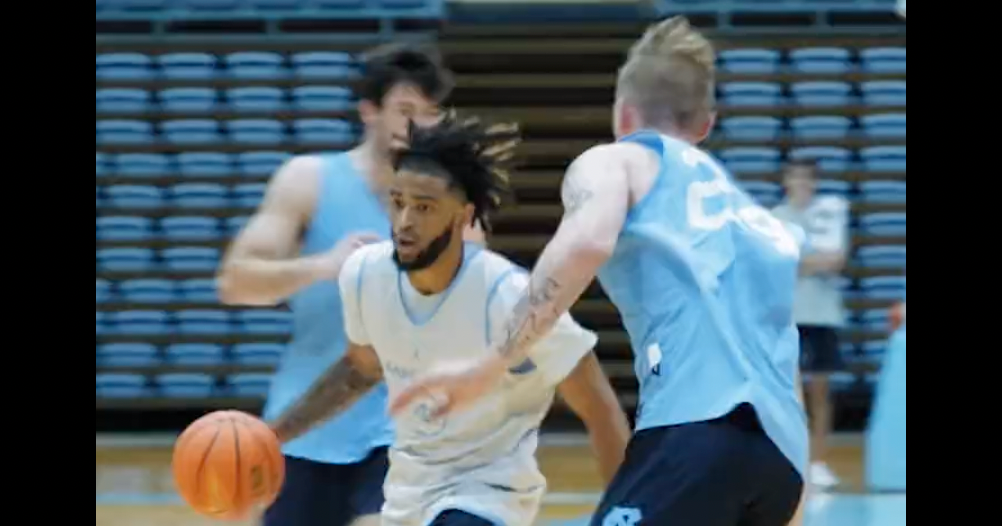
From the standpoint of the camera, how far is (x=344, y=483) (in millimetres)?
4293

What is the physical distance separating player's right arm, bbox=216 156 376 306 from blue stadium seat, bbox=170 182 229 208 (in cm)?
730

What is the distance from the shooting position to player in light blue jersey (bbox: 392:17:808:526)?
3.20 meters

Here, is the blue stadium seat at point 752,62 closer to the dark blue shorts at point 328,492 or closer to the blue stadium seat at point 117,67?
the blue stadium seat at point 117,67

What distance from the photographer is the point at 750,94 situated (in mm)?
11766

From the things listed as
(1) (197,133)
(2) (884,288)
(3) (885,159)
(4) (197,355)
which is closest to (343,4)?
(1) (197,133)

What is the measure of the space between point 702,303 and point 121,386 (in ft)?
29.2

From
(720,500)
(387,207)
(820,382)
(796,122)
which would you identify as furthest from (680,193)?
(796,122)

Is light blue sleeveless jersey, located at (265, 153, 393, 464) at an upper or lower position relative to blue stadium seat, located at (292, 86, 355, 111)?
lower

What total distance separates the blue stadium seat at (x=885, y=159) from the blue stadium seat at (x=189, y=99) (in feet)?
16.3

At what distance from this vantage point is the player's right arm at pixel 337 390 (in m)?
4.07

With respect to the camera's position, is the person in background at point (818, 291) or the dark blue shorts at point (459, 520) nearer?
the dark blue shorts at point (459, 520)

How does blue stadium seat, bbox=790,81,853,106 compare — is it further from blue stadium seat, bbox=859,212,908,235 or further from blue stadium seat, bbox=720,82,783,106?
blue stadium seat, bbox=859,212,908,235

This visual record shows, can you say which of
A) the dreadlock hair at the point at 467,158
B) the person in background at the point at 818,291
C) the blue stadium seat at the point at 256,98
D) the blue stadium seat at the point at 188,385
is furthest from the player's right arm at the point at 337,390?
the blue stadium seat at the point at 256,98

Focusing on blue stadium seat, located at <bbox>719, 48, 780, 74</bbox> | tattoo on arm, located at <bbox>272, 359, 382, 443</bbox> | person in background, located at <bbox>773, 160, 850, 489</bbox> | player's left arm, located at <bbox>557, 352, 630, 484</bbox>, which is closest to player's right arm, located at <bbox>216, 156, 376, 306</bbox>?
tattoo on arm, located at <bbox>272, 359, 382, 443</bbox>
